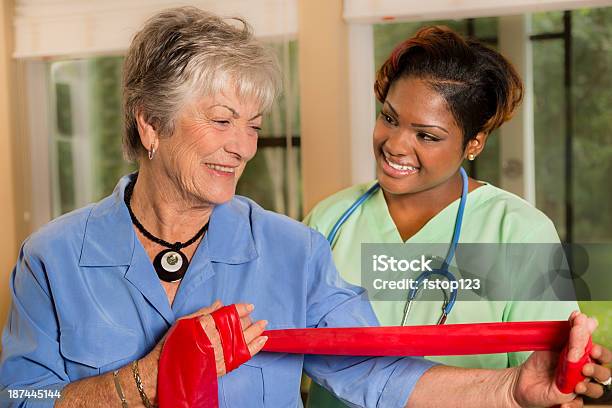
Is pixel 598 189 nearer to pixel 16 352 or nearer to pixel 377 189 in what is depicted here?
pixel 377 189

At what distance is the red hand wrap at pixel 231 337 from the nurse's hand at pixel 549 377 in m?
0.45

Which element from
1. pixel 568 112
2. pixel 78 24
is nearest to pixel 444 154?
pixel 78 24

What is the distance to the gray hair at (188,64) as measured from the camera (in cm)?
127

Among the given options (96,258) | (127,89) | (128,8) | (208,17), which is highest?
(128,8)

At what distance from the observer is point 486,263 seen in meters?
1.65

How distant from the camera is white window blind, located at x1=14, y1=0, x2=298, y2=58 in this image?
10.1 feet

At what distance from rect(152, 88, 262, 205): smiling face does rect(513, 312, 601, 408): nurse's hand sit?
57cm

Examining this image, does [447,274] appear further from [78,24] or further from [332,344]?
[78,24]

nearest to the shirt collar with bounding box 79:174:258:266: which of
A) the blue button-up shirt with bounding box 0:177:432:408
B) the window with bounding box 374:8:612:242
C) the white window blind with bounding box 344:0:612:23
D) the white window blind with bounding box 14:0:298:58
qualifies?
the blue button-up shirt with bounding box 0:177:432:408

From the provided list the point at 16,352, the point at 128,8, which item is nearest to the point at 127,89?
the point at 16,352

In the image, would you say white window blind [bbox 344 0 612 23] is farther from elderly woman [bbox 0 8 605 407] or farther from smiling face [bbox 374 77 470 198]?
elderly woman [bbox 0 8 605 407]

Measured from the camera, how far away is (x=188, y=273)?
1357 mm

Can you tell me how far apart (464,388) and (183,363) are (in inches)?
18.6

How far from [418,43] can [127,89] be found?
2.13 feet
